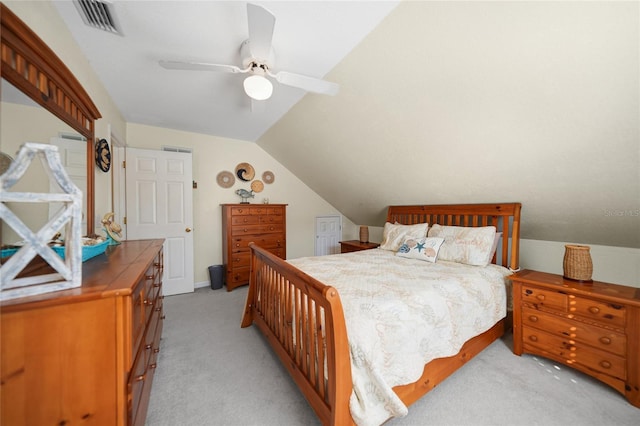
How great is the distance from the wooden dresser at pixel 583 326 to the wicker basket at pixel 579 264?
6 centimetres

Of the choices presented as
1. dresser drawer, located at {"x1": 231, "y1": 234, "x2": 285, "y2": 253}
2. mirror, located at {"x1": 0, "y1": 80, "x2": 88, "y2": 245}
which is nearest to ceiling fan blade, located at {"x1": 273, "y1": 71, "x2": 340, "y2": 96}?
mirror, located at {"x1": 0, "y1": 80, "x2": 88, "y2": 245}

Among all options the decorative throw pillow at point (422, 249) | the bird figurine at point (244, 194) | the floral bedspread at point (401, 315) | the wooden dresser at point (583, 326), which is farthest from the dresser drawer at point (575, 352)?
the bird figurine at point (244, 194)

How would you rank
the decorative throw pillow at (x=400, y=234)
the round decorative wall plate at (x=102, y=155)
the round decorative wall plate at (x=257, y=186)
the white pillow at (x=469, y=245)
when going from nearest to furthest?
the round decorative wall plate at (x=102, y=155) < the white pillow at (x=469, y=245) < the decorative throw pillow at (x=400, y=234) < the round decorative wall plate at (x=257, y=186)

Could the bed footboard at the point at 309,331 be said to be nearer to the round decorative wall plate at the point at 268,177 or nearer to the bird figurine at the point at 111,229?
the bird figurine at the point at 111,229

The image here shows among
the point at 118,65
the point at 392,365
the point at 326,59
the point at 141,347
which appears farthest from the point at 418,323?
the point at 118,65

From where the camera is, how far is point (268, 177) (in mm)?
4371

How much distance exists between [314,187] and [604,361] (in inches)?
160

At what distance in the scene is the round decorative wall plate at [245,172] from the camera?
4066 millimetres

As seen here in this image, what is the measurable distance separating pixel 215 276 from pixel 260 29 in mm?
3396

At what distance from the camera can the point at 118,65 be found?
6.59ft

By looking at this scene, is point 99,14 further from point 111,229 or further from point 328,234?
point 328,234

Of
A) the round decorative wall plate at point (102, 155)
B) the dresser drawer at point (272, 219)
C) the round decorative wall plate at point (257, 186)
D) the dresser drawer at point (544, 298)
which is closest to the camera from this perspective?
the dresser drawer at point (544, 298)

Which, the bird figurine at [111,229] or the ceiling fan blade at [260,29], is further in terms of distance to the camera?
the bird figurine at [111,229]

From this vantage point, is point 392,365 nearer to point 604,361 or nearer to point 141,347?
point 141,347
